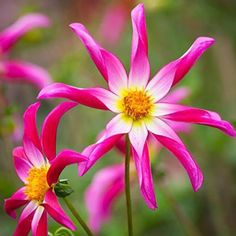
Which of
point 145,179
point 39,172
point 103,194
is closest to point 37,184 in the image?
point 39,172

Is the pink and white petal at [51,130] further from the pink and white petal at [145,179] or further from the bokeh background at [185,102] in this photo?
the bokeh background at [185,102]

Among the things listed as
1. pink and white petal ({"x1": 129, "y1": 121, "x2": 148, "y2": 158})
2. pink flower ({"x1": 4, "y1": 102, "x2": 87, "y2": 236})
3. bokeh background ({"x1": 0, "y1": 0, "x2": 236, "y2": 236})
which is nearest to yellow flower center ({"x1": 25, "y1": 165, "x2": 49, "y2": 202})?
pink flower ({"x1": 4, "y1": 102, "x2": 87, "y2": 236})

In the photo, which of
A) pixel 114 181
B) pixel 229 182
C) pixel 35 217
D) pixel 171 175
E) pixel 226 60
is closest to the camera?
pixel 35 217

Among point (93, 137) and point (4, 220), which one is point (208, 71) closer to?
point (93, 137)

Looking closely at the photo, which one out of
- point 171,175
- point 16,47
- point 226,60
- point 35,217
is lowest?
point 35,217

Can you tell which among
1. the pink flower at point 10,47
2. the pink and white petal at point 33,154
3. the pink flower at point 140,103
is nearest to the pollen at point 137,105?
the pink flower at point 140,103

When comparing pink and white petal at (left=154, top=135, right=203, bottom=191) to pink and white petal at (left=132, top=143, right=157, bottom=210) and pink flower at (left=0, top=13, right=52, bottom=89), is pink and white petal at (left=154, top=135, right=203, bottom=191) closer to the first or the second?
pink and white petal at (left=132, top=143, right=157, bottom=210)

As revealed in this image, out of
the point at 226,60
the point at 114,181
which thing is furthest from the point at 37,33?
the point at 226,60
